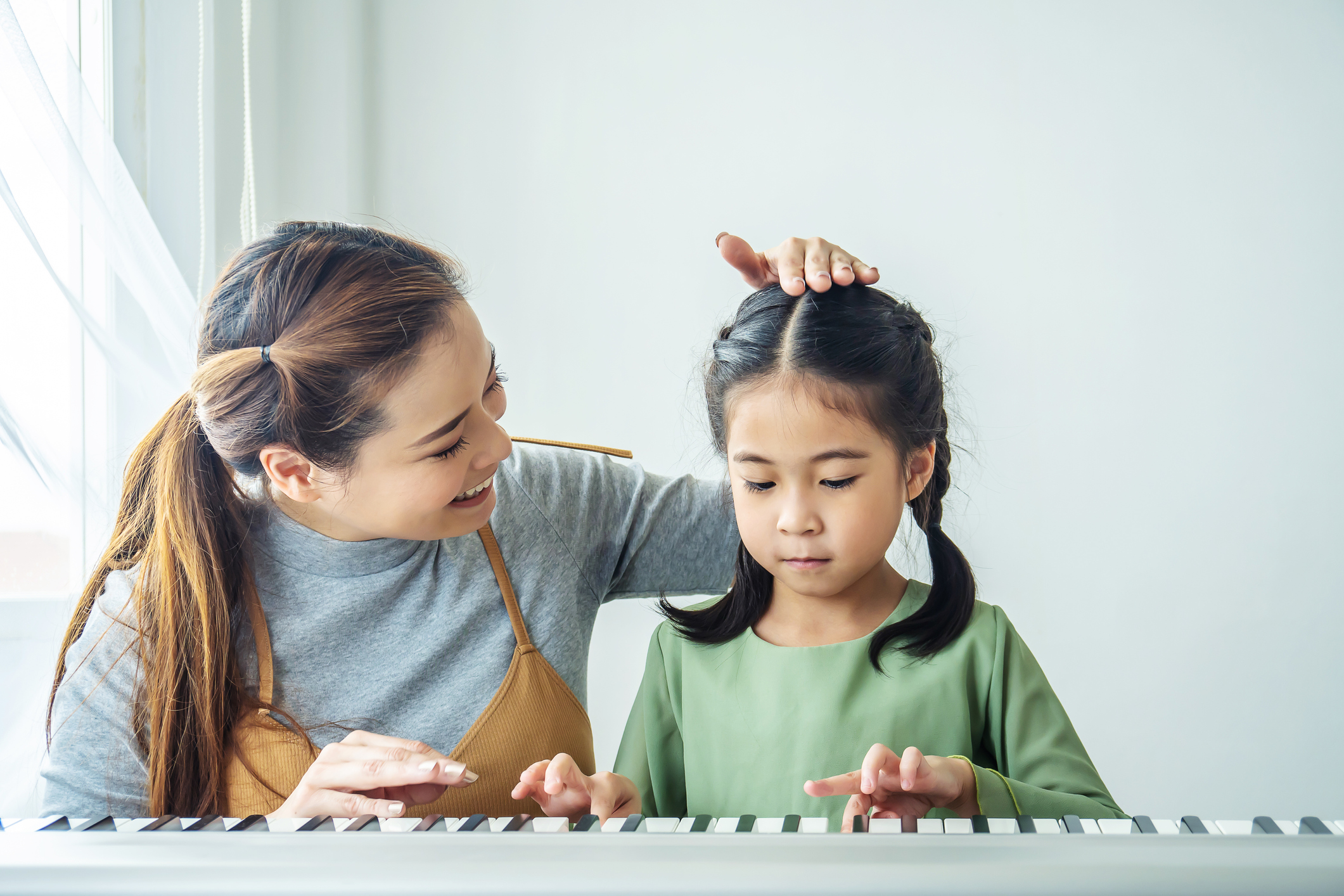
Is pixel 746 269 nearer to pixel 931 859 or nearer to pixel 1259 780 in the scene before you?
pixel 931 859

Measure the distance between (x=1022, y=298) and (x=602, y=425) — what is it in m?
0.91

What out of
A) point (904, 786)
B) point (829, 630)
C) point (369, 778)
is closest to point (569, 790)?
point (369, 778)

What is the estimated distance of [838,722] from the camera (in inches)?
34.2

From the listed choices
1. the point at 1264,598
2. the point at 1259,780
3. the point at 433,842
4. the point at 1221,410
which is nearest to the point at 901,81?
the point at 1221,410

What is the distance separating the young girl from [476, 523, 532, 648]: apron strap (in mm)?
152

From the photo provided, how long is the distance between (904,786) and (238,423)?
2.23 ft

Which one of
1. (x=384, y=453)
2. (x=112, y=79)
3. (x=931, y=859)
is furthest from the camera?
(x=112, y=79)

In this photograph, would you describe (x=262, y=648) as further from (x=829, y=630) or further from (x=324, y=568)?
(x=829, y=630)

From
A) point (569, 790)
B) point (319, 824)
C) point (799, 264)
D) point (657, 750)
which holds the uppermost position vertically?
point (799, 264)

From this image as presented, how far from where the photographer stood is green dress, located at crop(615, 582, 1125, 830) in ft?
2.74

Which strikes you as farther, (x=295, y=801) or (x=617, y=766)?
(x=617, y=766)

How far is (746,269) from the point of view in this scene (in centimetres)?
94

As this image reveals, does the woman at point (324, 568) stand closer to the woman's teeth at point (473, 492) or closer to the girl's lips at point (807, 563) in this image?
the woman's teeth at point (473, 492)

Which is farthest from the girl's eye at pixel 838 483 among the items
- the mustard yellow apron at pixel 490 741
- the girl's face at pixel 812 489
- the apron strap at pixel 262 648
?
the apron strap at pixel 262 648
